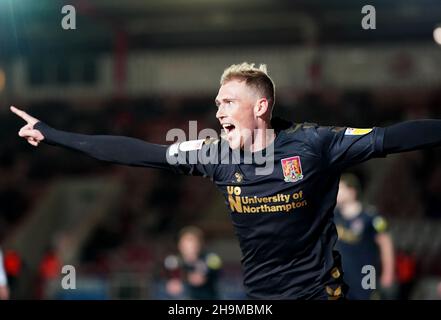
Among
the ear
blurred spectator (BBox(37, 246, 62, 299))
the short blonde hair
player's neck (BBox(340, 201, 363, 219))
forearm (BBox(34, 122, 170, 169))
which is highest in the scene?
blurred spectator (BBox(37, 246, 62, 299))

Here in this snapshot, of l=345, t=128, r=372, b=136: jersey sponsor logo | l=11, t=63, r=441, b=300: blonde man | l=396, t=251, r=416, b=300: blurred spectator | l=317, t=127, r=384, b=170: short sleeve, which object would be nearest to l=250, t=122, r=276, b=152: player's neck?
l=11, t=63, r=441, b=300: blonde man

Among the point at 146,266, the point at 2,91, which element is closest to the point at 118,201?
the point at 146,266

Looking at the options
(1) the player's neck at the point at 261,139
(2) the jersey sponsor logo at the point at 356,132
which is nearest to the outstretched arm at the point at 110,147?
(1) the player's neck at the point at 261,139

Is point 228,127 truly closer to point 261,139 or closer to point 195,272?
point 261,139

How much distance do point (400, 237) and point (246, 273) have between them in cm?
1152

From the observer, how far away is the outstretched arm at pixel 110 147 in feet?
17.3

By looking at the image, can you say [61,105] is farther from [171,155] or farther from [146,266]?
[171,155]

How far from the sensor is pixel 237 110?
16.5 ft

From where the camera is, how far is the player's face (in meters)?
→ 5.04

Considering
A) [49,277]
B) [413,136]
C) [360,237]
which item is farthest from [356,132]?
[49,277]

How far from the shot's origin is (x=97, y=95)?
77.9ft

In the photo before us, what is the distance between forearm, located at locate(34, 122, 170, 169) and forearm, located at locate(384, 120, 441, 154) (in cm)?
139

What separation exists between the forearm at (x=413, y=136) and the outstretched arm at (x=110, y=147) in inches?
54.5

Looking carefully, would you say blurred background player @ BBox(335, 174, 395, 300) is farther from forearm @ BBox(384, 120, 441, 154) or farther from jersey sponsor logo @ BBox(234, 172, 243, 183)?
forearm @ BBox(384, 120, 441, 154)
